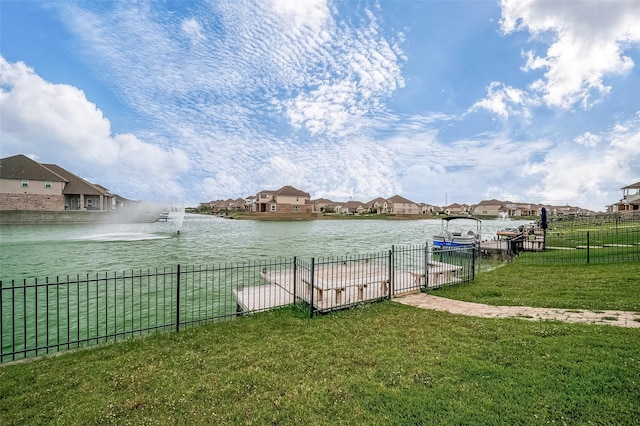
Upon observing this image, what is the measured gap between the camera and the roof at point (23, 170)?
51.2 meters

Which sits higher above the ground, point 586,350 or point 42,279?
point 586,350

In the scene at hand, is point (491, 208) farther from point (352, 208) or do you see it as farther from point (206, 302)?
point (206, 302)

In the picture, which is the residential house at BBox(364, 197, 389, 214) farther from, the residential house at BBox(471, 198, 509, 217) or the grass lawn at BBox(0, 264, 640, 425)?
the grass lawn at BBox(0, 264, 640, 425)

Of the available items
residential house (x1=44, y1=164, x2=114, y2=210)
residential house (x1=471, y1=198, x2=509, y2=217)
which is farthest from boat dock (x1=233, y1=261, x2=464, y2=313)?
residential house (x1=471, y1=198, x2=509, y2=217)

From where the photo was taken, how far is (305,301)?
892cm

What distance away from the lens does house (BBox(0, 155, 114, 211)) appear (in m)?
50.8

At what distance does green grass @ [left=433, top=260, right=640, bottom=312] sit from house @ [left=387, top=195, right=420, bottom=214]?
122 m

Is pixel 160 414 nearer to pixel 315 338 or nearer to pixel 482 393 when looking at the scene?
pixel 315 338

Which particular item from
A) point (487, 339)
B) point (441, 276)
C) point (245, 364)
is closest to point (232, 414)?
point (245, 364)

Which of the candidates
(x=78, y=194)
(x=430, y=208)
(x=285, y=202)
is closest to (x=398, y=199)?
(x=430, y=208)

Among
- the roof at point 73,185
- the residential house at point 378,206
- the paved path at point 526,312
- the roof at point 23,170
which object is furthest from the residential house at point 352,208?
the paved path at point 526,312

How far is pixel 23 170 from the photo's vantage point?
52531mm

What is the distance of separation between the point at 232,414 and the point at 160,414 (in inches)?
37.7

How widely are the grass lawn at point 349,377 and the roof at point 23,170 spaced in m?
65.0
